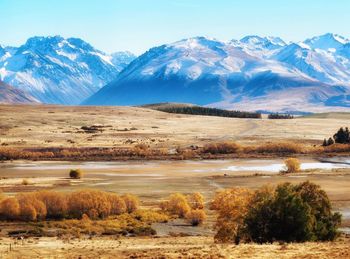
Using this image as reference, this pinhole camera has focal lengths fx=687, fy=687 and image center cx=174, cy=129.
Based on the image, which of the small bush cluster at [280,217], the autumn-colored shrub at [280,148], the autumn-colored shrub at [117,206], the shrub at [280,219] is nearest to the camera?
the shrub at [280,219]

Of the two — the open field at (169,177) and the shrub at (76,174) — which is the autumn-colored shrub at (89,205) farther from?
the shrub at (76,174)

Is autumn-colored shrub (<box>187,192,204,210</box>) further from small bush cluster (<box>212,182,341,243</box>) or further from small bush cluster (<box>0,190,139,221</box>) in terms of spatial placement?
small bush cluster (<box>212,182,341,243</box>)

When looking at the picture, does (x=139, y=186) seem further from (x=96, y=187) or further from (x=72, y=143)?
(x=72, y=143)

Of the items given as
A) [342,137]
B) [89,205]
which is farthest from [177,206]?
[342,137]

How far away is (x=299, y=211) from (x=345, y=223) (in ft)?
61.3

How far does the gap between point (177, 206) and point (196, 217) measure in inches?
197

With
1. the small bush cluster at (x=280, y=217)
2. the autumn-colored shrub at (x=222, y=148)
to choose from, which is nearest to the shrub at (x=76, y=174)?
the small bush cluster at (x=280, y=217)

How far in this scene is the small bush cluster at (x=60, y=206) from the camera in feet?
223

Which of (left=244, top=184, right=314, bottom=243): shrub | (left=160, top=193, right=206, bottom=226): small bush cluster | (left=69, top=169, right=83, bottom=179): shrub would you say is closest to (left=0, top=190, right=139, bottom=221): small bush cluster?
(left=160, top=193, right=206, bottom=226): small bush cluster

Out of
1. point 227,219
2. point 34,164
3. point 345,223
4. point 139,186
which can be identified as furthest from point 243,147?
point 227,219

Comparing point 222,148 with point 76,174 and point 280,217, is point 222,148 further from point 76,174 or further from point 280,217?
point 280,217

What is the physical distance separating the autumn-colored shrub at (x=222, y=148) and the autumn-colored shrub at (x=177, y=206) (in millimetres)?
80592

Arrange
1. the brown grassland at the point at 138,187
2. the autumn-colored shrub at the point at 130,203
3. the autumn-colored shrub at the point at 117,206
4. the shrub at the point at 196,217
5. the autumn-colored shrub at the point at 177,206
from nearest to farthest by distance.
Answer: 1. the brown grassland at the point at 138,187
2. the shrub at the point at 196,217
3. the autumn-colored shrub at the point at 177,206
4. the autumn-colored shrub at the point at 117,206
5. the autumn-colored shrub at the point at 130,203

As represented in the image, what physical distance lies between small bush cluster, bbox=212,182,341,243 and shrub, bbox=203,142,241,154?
99351 mm
